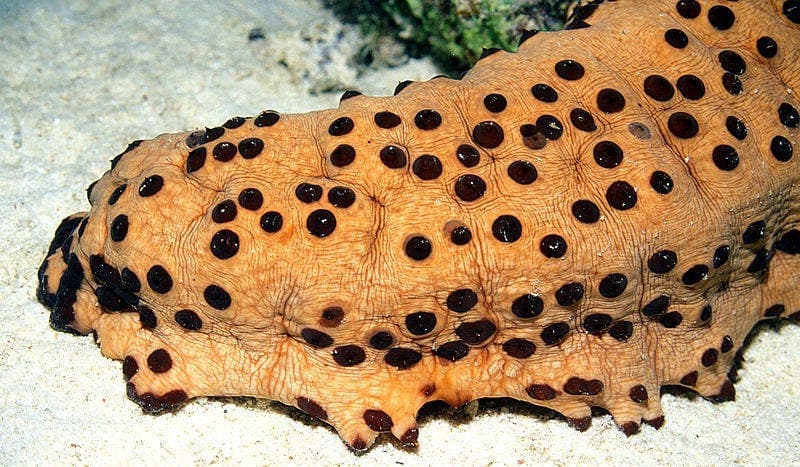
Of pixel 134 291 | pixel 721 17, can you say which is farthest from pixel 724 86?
pixel 134 291

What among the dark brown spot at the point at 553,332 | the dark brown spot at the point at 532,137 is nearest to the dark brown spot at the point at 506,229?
the dark brown spot at the point at 532,137

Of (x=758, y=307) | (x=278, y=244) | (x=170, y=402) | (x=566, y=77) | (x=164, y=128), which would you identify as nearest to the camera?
(x=278, y=244)

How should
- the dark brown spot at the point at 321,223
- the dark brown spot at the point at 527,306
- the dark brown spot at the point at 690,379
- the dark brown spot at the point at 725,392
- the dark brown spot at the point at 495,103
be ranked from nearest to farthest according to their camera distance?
the dark brown spot at the point at 321,223 → the dark brown spot at the point at 527,306 → the dark brown spot at the point at 495,103 → the dark brown spot at the point at 690,379 → the dark brown spot at the point at 725,392

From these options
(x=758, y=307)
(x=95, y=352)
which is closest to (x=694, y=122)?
(x=758, y=307)

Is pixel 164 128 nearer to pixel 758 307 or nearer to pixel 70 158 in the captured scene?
pixel 70 158

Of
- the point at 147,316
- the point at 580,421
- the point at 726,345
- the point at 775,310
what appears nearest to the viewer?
the point at 147,316

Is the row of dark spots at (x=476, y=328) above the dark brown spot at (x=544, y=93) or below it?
below

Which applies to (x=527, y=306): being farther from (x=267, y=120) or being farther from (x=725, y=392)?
(x=267, y=120)

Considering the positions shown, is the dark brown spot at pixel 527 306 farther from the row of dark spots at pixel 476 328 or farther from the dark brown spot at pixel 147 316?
the dark brown spot at pixel 147 316
